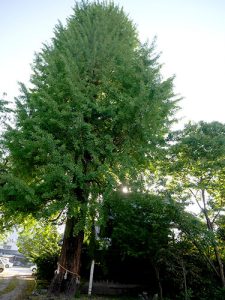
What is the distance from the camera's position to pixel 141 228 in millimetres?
9516

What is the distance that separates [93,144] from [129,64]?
3731 mm

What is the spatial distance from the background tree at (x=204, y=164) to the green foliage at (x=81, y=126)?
1655 mm

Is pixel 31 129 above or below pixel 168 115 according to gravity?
below

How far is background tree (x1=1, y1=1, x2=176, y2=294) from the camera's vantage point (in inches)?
296

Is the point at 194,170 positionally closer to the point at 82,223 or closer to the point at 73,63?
the point at 82,223

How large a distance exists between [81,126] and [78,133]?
0.34 metres

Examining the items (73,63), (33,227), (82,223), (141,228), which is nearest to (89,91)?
(73,63)

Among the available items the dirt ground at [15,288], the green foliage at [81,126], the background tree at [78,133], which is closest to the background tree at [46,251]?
the dirt ground at [15,288]

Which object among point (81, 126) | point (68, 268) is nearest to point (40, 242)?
point (68, 268)

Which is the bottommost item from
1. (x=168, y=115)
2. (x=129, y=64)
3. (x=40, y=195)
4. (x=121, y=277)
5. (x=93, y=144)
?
(x=121, y=277)

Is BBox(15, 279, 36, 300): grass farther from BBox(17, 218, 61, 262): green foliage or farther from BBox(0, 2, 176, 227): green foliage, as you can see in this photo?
BBox(0, 2, 176, 227): green foliage

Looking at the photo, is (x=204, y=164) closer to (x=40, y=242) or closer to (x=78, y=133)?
(x=78, y=133)

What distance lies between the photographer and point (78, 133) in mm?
8297

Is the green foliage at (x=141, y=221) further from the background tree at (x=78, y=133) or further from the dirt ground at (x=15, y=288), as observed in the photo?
the dirt ground at (x=15, y=288)
